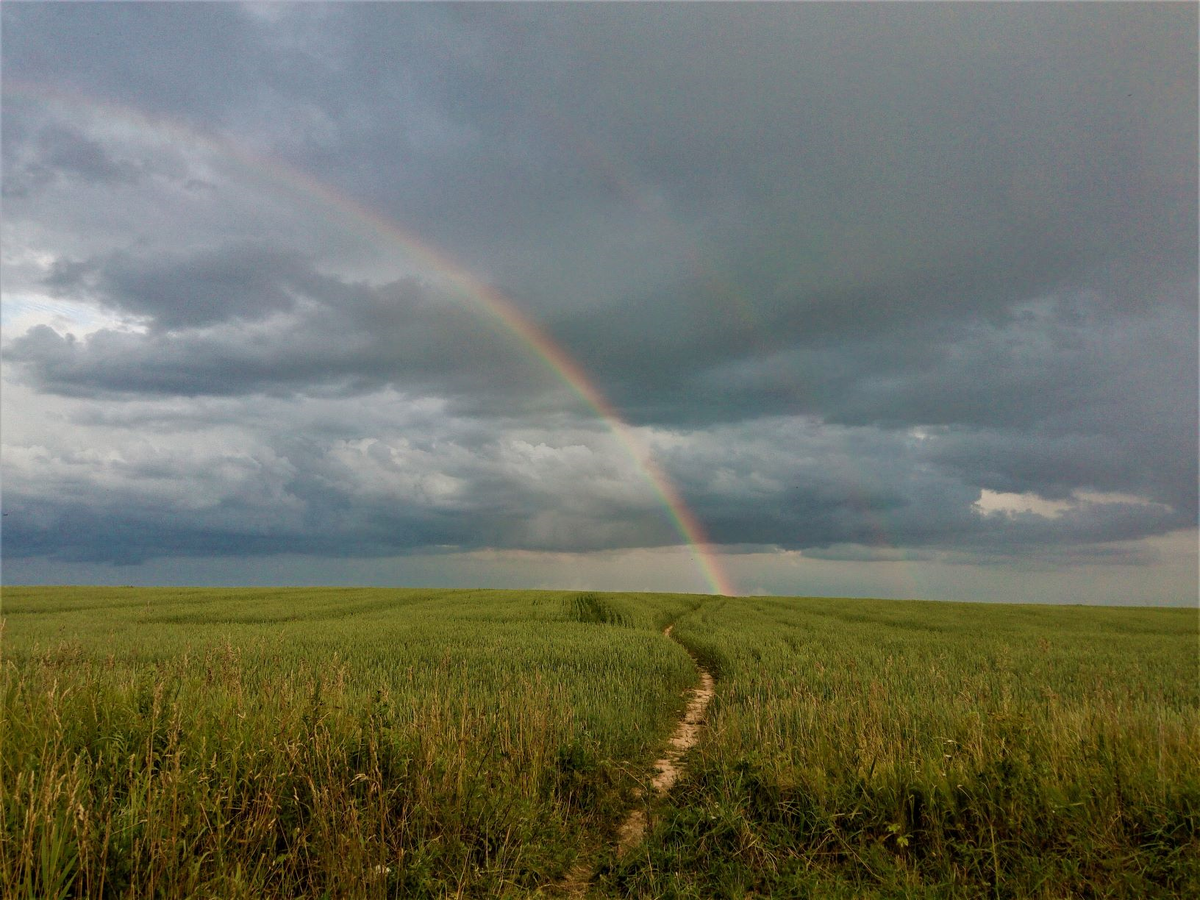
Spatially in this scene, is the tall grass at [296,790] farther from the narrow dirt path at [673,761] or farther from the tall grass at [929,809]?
the tall grass at [929,809]

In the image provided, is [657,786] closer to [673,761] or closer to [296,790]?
[673,761]

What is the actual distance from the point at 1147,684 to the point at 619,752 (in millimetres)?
15501

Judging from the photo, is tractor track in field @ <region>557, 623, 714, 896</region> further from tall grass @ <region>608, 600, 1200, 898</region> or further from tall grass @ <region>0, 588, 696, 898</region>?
tall grass @ <region>608, 600, 1200, 898</region>

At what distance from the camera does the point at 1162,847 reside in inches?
245

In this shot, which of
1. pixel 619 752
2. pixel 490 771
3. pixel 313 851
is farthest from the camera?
pixel 619 752

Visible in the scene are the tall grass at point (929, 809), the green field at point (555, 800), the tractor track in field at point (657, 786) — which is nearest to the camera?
the green field at point (555, 800)

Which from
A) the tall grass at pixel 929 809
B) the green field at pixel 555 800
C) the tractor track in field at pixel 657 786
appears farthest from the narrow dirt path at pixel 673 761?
the tall grass at pixel 929 809

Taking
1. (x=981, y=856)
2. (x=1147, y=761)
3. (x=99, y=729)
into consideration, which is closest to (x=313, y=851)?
(x=99, y=729)

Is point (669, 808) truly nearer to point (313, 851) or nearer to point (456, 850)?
point (456, 850)

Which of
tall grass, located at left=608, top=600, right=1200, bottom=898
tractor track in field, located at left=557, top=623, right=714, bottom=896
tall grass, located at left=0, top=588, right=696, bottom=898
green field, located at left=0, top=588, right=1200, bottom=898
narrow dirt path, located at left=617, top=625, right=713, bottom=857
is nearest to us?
tall grass, located at left=0, top=588, right=696, bottom=898

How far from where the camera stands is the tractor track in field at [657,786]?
21.5 feet

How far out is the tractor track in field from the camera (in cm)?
656

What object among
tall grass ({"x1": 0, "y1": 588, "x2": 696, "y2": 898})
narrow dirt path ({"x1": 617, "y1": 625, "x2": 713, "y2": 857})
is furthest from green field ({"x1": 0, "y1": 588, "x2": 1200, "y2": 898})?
narrow dirt path ({"x1": 617, "y1": 625, "x2": 713, "y2": 857})

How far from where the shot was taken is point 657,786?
346 inches
